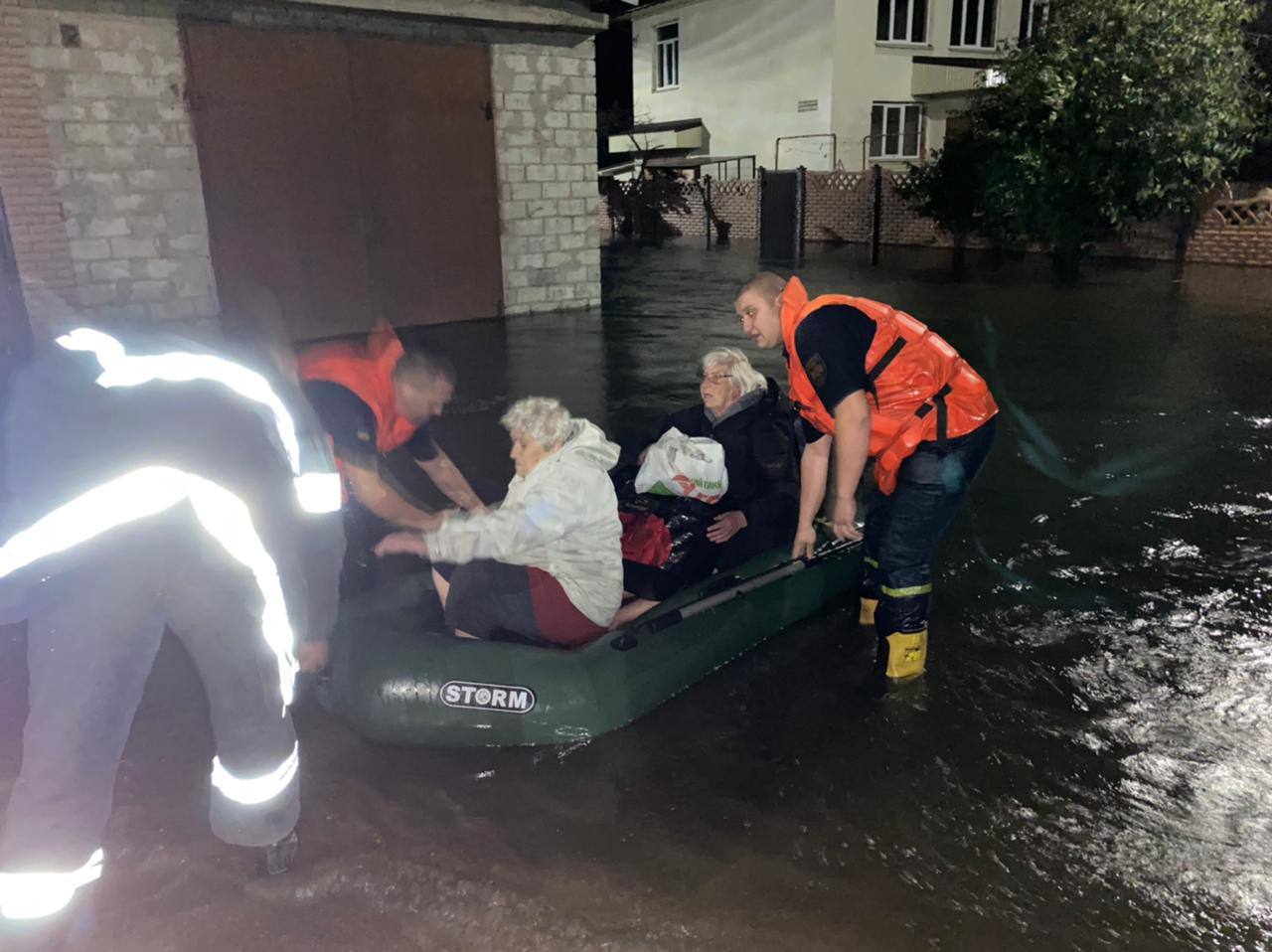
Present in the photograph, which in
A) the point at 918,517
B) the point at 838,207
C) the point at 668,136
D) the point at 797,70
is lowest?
the point at 918,517

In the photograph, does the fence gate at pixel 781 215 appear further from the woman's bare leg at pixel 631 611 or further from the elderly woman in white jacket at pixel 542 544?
the elderly woman in white jacket at pixel 542 544

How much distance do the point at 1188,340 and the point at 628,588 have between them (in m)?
9.89

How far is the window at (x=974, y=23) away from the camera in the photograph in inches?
1241

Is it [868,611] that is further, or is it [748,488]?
[748,488]

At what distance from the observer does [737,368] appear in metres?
4.69

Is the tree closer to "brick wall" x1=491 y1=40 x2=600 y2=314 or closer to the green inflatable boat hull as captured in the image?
"brick wall" x1=491 y1=40 x2=600 y2=314

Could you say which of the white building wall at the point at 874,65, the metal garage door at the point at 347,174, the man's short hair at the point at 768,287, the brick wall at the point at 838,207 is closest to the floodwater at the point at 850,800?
the man's short hair at the point at 768,287

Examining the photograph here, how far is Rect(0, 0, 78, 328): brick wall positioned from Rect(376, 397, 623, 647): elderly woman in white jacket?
8274mm

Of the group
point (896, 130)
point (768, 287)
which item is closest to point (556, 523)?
point (768, 287)

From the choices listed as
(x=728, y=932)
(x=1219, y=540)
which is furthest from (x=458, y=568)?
(x=1219, y=540)

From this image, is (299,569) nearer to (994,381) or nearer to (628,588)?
(628,588)

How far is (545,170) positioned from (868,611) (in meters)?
10.7

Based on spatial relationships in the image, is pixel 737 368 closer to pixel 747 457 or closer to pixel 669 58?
pixel 747 457

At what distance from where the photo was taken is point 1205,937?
8.65ft
